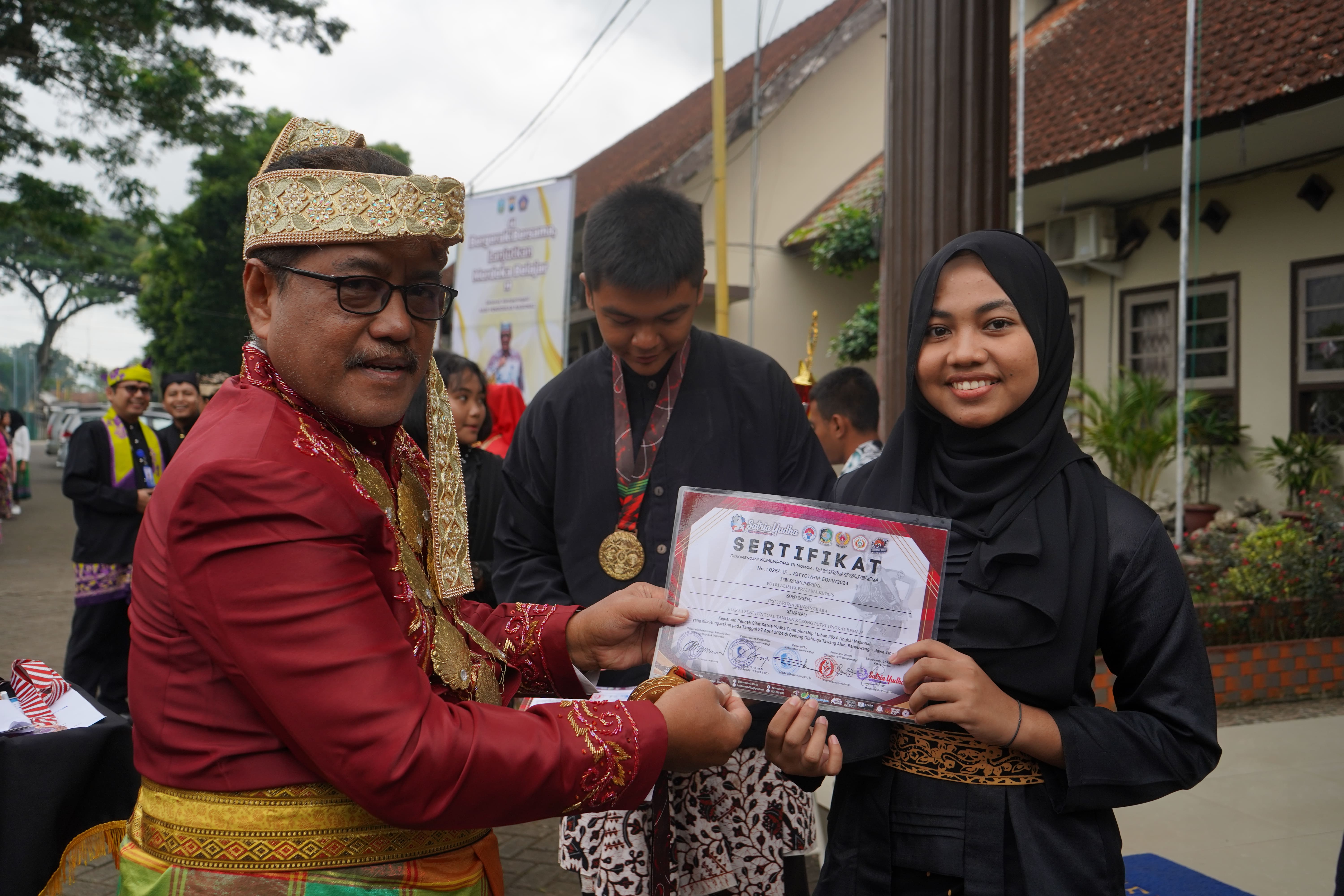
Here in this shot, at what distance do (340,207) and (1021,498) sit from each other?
4.53ft

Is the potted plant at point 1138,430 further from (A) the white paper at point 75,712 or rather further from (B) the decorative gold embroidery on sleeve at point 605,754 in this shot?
(A) the white paper at point 75,712

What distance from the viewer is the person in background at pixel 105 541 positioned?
6289 millimetres

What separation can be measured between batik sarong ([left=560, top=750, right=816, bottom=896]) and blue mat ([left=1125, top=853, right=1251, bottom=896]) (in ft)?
5.69

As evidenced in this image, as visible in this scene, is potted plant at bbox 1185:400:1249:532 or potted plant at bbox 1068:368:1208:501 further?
potted plant at bbox 1185:400:1249:532

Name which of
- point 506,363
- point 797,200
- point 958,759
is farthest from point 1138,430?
point 958,759

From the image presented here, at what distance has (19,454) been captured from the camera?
21.6 meters

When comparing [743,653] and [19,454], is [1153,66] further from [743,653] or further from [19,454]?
[19,454]

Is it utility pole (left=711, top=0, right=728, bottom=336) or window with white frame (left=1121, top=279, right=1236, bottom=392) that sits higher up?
utility pole (left=711, top=0, right=728, bottom=336)

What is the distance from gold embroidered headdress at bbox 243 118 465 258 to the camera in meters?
1.57

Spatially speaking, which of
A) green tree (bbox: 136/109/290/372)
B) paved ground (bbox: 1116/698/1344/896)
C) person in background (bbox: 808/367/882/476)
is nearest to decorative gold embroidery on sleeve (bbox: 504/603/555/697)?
person in background (bbox: 808/367/882/476)

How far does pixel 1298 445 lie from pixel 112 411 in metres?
10.2

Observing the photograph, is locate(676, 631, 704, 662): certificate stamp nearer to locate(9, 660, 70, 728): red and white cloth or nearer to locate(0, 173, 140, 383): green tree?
locate(9, 660, 70, 728): red and white cloth

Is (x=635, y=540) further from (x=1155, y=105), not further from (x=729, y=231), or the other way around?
(x=729, y=231)

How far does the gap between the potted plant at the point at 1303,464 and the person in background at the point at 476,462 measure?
7.28 metres
